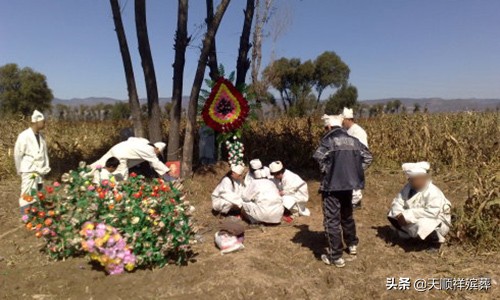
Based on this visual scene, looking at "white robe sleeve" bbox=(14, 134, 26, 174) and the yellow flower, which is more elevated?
"white robe sleeve" bbox=(14, 134, 26, 174)

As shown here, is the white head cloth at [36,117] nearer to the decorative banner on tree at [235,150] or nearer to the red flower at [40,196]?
the red flower at [40,196]

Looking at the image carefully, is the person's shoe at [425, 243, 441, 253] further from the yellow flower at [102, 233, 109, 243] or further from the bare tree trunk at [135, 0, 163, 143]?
the bare tree trunk at [135, 0, 163, 143]

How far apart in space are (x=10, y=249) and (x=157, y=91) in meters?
3.97

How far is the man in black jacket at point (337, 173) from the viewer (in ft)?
14.1

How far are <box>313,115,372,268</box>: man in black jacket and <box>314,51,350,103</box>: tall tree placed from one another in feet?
133

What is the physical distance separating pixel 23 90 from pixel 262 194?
42.4 metres

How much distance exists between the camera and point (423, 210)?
4.75 metres

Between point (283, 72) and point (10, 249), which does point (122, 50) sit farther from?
point (283, 72)

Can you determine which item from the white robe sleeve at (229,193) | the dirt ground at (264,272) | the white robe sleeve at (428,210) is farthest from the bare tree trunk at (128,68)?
the white robe sleeve at (428,210)

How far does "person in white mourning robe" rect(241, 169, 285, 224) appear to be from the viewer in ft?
19.0

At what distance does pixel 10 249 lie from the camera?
17.0 feet

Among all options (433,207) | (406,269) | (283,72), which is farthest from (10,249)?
(283,72)

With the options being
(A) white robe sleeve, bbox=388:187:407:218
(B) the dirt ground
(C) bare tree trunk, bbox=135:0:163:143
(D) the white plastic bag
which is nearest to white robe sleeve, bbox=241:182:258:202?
(B) the dirt ground

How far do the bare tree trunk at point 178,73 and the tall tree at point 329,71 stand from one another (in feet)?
123
